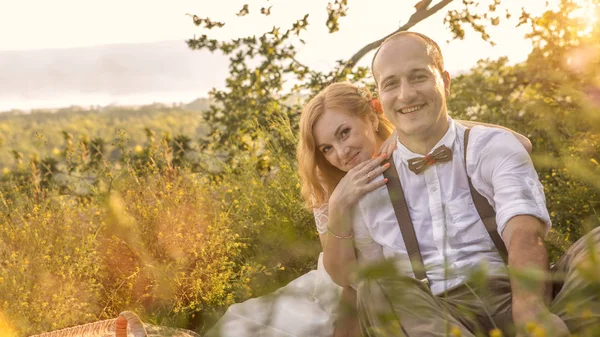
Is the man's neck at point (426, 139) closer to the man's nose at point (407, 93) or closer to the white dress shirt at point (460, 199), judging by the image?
the white dress shirt at point (460, 199)

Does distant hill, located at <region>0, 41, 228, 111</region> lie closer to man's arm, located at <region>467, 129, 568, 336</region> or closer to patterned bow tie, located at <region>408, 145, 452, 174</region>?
patterned bow tie, located at <region>408, 145, 452, 174</region>

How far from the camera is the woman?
2553 mm

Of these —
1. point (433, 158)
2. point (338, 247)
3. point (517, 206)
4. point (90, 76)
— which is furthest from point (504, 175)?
point (90, 76)

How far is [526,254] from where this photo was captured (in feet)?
6.37

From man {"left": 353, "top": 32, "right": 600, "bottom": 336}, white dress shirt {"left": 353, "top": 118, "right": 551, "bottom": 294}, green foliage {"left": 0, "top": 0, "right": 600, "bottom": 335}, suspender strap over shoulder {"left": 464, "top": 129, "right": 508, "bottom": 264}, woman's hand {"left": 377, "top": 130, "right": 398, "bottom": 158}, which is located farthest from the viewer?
green foliage {"left": 0, "top": 0, "right": 600, "bottom": 335}

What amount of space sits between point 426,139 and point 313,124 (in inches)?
25.0

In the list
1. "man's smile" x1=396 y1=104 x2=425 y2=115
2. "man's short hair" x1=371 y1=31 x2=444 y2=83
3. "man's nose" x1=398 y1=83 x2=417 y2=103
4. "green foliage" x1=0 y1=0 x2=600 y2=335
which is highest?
"man's short hair" x1=371 y1=31 x2=444 y2=83

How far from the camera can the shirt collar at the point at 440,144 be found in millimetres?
2398

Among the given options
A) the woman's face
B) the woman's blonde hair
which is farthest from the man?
the woman's blonde hair

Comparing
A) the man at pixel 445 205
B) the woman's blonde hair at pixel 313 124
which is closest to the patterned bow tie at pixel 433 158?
the man at pixel 445 205

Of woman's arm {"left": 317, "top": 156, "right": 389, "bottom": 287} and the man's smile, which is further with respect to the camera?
woman's arm {"left": 317, "top": 156, "right": 389, "bottom": 287}

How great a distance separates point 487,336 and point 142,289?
2.62 m

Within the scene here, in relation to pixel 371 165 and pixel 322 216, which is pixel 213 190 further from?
pixel 371 165

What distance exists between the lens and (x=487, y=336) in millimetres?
2049
